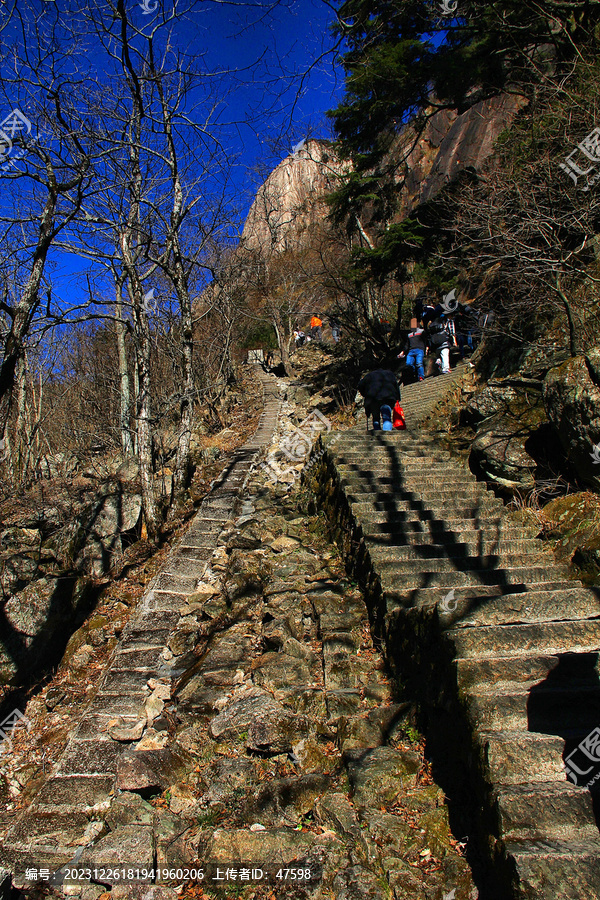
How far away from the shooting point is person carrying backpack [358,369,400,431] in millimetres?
8648

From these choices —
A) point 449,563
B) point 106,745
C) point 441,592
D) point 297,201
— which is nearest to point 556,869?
point 441,592

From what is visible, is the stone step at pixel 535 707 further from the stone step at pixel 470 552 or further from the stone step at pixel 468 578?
the stone step at pixel 470 552

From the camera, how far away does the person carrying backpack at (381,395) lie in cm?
865

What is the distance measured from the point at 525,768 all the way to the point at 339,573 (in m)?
Answer: 3.56

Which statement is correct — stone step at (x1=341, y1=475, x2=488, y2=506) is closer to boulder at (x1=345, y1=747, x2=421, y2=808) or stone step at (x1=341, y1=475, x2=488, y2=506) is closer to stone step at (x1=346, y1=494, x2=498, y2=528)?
stone step at (x1=346, y1=494, x2=498, y2=528)

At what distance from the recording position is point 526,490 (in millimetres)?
6195

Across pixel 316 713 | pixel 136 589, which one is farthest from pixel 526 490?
pixel 136 589

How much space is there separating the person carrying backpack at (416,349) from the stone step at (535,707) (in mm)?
9925

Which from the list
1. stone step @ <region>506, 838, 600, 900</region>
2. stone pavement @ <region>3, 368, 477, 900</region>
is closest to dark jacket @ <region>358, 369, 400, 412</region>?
stone pavement @ <region>3, 368, 477, 900</region>

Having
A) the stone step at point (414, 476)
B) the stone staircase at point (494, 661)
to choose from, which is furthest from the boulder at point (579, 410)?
the stone step at point (414, 476)

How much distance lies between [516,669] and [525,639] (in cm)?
30

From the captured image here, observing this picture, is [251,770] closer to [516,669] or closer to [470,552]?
[516,669]

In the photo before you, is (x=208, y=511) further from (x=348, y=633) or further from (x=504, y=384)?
(x=504, y=384)

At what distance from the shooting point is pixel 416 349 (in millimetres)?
12109
